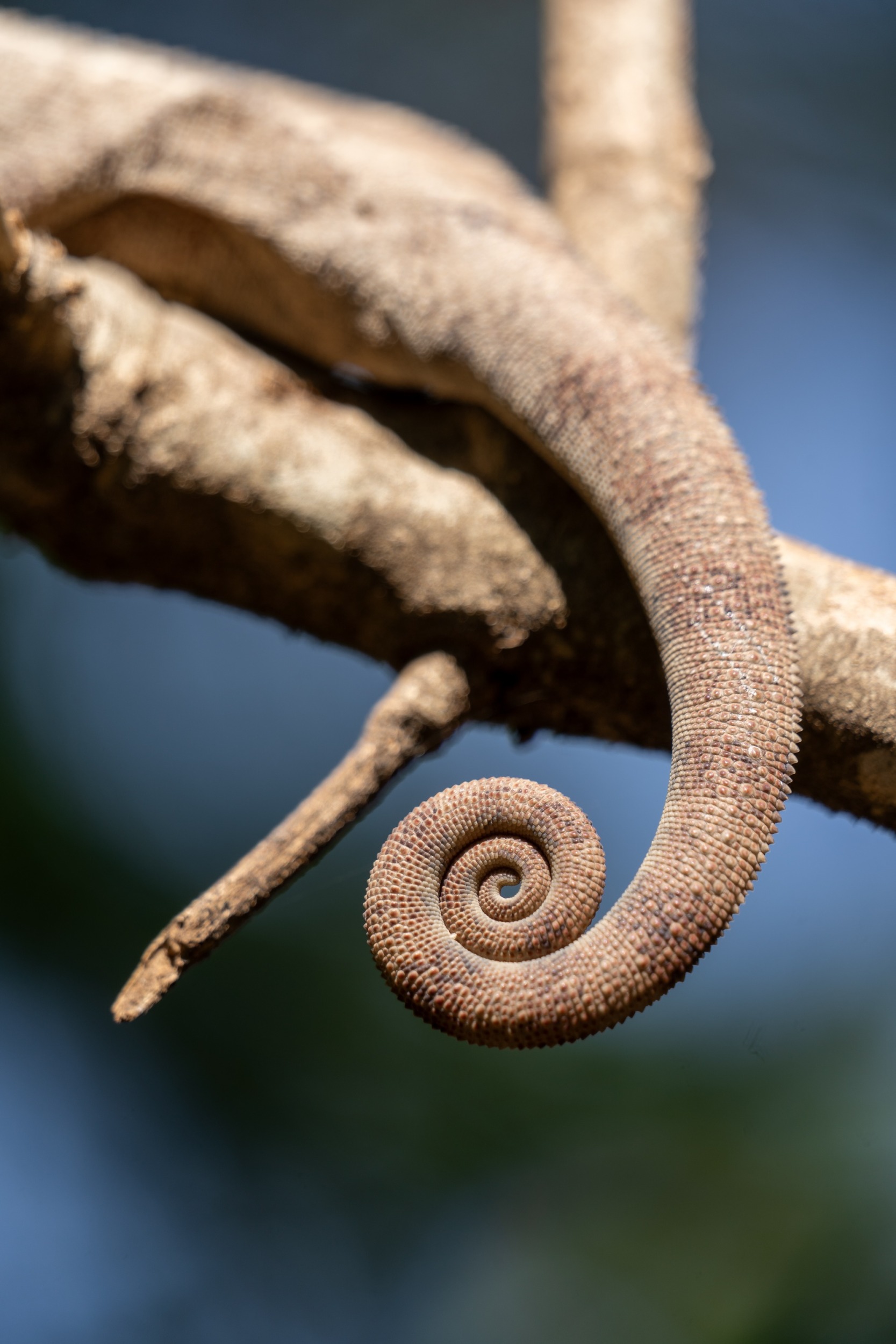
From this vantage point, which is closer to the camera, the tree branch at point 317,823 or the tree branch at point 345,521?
the tree branch at point 317,823

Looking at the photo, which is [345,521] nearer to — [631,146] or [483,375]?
[483,375]

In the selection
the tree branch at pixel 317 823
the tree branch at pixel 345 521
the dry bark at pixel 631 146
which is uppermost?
the dry bark at pixel 631 146

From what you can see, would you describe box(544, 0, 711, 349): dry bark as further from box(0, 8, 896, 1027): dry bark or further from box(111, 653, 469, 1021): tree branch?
box(111, 653, 469, 1021): tree branch

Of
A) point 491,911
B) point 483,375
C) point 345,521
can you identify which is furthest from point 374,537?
point 491,911

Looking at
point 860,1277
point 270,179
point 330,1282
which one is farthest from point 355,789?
point 860,1277

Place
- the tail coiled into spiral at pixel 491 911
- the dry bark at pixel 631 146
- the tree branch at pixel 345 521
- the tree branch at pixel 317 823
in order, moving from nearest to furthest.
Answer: the tail coiled into spiral at pixel 491 911 → the tree branch at pixel 317 823 → the tree branch at pixel 345 521 → the dry bark at pixel 631 146

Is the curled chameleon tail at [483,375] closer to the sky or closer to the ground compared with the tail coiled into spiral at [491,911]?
closer to the sky

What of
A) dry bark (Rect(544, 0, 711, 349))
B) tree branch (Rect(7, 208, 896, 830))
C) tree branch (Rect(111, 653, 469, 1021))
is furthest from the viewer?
dry bark (Rect(544, 0, 711, 349))

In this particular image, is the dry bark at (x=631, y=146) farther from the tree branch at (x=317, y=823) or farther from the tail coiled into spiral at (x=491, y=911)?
the tail coiled into spiral at (x=491, y=911)

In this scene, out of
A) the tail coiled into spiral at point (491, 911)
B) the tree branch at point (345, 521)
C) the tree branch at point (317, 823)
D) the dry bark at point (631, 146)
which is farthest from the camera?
the dry bark at point (631, 146)

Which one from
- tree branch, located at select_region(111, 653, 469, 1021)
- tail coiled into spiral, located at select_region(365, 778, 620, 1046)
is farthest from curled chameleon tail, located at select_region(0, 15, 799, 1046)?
tree branch, located at select_region(111, 653, 469, 1021)

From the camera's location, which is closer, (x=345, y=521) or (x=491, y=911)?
(x=491, y=911)

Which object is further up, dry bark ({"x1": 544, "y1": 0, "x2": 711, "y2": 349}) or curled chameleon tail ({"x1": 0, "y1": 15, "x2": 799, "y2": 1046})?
dry bark ({"x1": 544, "y1": 0, "x2": 711, "y2": 349})

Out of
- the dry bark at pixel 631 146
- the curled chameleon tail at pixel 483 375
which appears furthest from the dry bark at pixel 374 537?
the dry bark at pixel 631 146
